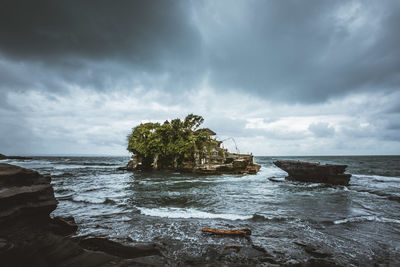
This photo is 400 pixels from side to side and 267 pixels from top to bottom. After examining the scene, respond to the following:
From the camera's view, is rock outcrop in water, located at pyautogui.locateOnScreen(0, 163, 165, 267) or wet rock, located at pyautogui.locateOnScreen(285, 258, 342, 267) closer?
rock outcrop in water, located at pyautogui.locateOnScreen(0, 163, 165, 267)

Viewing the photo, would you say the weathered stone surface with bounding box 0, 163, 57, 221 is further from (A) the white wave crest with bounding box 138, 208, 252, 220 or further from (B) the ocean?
(A) the white wave crest with bounding box 138, 208, 252, 220

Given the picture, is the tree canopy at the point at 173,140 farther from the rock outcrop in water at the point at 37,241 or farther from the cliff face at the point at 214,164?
the rock outcrop in water at the point at 37,241

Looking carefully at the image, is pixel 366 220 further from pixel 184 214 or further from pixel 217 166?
pixel 217 166

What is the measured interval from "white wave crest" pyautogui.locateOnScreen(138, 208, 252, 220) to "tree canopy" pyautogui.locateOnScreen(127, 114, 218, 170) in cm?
2483

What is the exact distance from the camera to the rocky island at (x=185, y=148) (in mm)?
35188

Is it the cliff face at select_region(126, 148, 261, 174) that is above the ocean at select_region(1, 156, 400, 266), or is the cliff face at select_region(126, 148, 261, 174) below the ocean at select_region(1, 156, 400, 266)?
above

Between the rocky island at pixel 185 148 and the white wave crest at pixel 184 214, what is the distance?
80.4ft

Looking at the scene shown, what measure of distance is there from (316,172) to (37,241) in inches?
1072

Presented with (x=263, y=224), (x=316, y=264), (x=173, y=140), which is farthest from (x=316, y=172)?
(x=173, y=140)

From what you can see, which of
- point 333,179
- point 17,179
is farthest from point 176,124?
point 17,179

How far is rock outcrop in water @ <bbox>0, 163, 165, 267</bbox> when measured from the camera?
4.18 metres

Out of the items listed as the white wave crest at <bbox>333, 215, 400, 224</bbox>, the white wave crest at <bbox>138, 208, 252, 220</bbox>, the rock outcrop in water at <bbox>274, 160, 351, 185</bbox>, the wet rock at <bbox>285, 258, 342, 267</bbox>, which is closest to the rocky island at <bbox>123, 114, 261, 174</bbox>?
the rock outcrop in water at <bbox>274, 160, 351, 185</bbox>

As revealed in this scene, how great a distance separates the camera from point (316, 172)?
76.6ft

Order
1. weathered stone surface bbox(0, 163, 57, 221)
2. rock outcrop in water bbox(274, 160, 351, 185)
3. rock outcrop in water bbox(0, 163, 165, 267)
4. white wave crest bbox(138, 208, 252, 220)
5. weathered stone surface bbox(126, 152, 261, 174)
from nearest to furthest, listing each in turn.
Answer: rock outcrop in water bbox(0, 163, 165, 267), weathered stone surface bbox(0, 163, 57, 221), white wave crest bbox(138, 208, 252, 220), rock outcrop in water bbox(274, 160, 351, 185), weathered stone surface bbox(126, 152, 261, 174)
